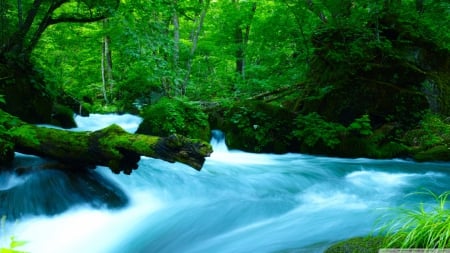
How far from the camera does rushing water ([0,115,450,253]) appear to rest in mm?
4895

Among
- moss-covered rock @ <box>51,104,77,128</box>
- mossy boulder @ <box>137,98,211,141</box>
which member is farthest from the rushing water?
moss-covered rock @ <box>51,104,77,128</box>

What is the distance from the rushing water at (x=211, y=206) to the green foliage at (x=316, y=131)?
4.57 feet

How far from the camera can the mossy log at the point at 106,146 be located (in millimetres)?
4508

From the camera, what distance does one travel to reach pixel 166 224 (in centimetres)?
561

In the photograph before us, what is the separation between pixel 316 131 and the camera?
10250 millimetres

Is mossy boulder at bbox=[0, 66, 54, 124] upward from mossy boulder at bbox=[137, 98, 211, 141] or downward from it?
upward

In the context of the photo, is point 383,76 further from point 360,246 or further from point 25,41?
point 25,41

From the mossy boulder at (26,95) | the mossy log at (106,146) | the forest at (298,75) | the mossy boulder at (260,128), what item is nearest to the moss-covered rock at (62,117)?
the forest at (298,75)

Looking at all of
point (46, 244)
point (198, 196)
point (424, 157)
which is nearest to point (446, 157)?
point (424, 157)

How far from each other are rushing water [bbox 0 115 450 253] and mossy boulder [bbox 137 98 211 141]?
207cm

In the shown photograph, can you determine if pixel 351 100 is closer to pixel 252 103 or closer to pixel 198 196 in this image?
pixel 252 103

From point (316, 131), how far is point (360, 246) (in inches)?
291

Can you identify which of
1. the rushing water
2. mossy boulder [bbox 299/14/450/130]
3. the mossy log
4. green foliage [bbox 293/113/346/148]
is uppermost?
mossy boulder [bbox 299/14/450/130]

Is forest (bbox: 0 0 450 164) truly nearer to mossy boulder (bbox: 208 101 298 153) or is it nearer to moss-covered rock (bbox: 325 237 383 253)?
mossy boulder (bbox: 208 101 298 153)
